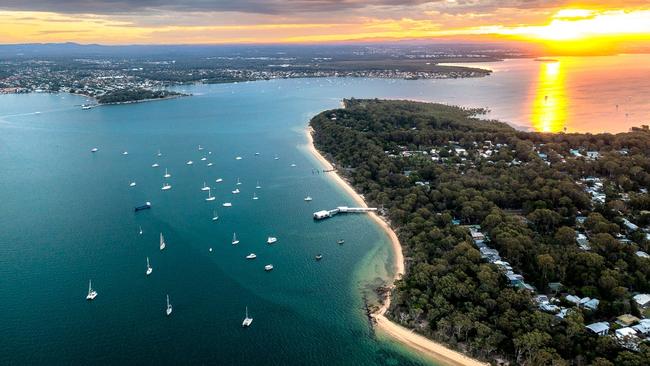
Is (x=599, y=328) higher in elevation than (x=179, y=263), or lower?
higher

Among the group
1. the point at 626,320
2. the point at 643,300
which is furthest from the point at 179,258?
the point at 643,300

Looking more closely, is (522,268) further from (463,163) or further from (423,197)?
(463,163)

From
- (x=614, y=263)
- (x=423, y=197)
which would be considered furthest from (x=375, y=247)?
(x=614, y=263)

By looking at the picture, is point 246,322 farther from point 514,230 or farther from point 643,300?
Result: point 643,300

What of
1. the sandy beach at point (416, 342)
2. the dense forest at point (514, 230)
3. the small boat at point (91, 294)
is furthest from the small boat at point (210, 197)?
the sandy beach at point (416, 342)

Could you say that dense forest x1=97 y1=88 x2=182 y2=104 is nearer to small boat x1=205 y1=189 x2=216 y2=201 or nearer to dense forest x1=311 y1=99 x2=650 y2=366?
dense forest x1=311 y1=99 x2=650 y2=366

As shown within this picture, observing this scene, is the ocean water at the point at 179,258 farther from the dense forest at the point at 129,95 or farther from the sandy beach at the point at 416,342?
the dense forest at the point at 129,95

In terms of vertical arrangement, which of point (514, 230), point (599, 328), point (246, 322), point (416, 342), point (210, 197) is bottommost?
point (416, 342)
